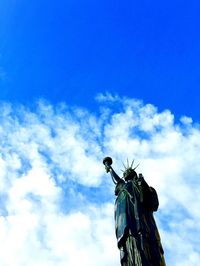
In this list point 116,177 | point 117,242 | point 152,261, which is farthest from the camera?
point 116,177

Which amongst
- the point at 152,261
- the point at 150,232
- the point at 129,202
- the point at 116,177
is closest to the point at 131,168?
the point at 116,177

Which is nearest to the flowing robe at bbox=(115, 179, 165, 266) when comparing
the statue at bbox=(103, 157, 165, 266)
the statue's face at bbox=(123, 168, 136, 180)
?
the statue at bbox=(103, 157, 165, 266)

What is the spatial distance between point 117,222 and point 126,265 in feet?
5.14

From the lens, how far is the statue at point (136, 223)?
12570 millimetres

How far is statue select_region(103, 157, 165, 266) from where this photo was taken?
A: 1257cm

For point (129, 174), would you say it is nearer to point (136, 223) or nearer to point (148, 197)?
point (148, 197)

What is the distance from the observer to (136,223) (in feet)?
43.6

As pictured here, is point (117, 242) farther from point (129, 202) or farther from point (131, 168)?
point (131, 168)

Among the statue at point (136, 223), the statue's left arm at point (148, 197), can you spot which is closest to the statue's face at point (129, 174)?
the statue at point (136, 223)

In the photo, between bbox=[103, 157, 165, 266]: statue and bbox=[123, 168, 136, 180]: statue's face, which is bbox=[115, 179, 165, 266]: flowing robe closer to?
bbox=[103, 157, 165, 266]: statue

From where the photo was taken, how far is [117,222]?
13797mm

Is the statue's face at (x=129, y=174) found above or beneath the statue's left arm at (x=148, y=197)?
above

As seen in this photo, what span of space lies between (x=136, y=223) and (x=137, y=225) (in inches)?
3.6

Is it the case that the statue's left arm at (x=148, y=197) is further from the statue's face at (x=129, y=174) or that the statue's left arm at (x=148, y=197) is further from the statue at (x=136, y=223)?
the statue's face at (x=129, y=174)
